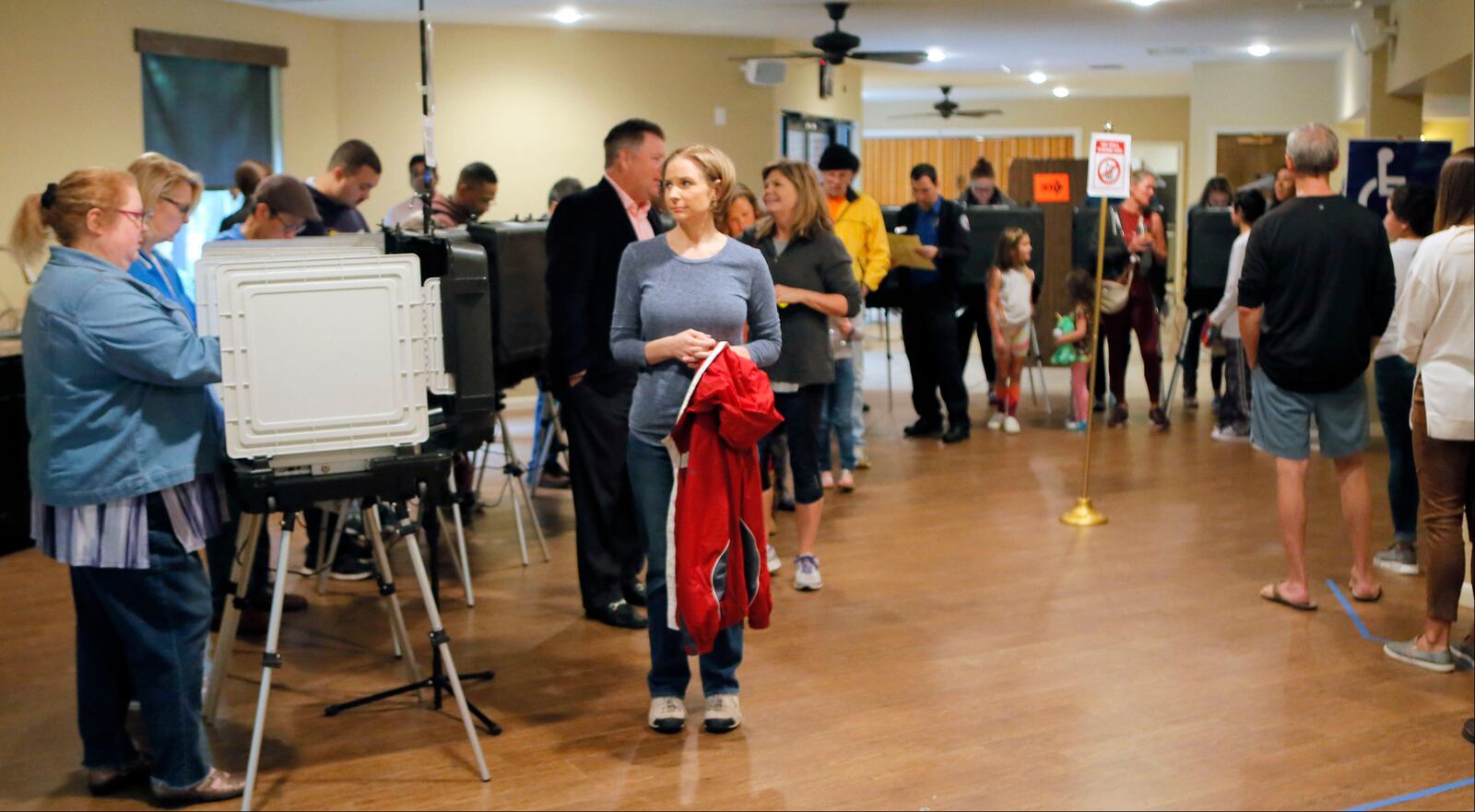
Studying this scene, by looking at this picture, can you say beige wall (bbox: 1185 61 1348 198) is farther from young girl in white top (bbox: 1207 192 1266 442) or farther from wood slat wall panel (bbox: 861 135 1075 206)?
young girl in white top (bbox: 1207 192 1266 442)

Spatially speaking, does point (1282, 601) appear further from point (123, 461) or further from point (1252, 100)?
point (1252, 100)

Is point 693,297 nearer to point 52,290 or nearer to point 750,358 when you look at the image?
point 750,358

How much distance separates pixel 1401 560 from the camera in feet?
16.9

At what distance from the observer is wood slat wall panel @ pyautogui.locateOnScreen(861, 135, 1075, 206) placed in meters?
20.8

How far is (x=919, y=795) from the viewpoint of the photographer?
323 cm

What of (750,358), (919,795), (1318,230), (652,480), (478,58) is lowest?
(919,795)

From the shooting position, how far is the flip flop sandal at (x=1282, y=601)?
4.67 metres

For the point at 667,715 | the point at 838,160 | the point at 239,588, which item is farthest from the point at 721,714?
the point at 838,160

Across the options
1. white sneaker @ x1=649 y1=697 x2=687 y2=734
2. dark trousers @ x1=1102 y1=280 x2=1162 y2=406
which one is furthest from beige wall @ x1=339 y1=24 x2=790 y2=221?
white sneaker @ x1=649 y1=697 x2=687 y2=734

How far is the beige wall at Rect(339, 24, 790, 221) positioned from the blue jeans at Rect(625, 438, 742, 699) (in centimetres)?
658

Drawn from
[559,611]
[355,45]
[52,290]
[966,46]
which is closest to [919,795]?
[559,611]

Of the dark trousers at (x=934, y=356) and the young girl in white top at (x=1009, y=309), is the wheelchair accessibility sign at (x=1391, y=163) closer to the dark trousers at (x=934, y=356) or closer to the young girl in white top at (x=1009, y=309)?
the young girl in white top at (x=1009, y=309)

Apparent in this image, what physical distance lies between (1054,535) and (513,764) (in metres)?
2.96

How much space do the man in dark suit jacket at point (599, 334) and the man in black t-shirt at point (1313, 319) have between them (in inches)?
78.0
